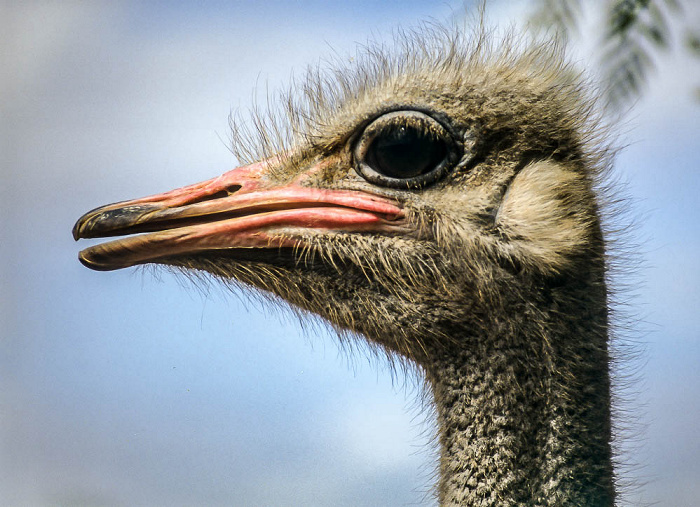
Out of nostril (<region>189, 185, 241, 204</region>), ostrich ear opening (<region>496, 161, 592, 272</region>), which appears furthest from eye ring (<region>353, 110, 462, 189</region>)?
nostril (<region>189, 185, 241, 204</region>)

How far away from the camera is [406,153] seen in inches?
83.0

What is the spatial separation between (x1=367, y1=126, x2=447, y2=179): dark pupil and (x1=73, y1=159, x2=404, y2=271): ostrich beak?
0.29ft

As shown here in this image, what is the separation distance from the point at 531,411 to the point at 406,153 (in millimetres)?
725

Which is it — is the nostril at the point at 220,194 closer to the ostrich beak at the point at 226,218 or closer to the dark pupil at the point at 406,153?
the ostrich beak at the point at 226,218

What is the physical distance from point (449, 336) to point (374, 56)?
1.00 m

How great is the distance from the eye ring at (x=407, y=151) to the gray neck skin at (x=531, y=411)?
422 mm

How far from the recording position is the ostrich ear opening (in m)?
2.04

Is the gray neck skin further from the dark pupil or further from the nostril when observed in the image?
the nostril

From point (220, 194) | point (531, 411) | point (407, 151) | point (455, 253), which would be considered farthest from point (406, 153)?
point (531, 411)

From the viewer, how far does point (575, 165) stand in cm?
225

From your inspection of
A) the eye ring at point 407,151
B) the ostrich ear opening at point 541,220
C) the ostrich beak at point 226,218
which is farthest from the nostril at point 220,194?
the ostrich ear opening at point 541,220

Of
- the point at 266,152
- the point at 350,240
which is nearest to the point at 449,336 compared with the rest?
the point at 350,240

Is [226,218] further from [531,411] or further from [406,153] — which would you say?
[531,411]

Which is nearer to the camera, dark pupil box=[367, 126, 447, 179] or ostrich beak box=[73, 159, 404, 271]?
ostrich beak box=[73, 159, 404, 271]
